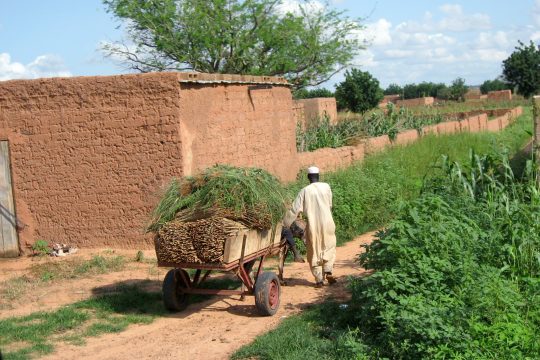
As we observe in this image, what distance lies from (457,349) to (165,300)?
3662 mm

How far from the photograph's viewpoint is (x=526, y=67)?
47.5m

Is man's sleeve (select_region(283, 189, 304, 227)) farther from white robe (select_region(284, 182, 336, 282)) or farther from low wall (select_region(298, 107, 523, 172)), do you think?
low wall (select_region(298, 107, 523, 172))

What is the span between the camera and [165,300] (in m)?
8.23

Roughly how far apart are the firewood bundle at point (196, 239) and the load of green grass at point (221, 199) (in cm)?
12

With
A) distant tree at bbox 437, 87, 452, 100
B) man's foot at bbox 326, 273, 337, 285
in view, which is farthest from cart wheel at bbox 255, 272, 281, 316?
distant tree at bbox 437, 87, 452, 100

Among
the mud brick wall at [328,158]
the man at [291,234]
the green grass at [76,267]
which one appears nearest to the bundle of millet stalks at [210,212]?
the man at [291,234]

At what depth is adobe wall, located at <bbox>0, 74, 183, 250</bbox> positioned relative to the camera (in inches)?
428

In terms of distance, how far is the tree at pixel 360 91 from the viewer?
99.8ft

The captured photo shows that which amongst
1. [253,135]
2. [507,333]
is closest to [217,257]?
[507,333]

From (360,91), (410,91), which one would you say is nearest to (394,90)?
(410,91)

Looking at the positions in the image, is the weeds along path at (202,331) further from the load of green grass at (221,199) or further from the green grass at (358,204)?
the load of green grass at (221,199)

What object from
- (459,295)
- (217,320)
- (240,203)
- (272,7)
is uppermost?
(272,7)

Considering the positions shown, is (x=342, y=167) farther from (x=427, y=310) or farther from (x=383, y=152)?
(x=427, y=310)

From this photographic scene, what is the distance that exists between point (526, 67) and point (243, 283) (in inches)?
1722
